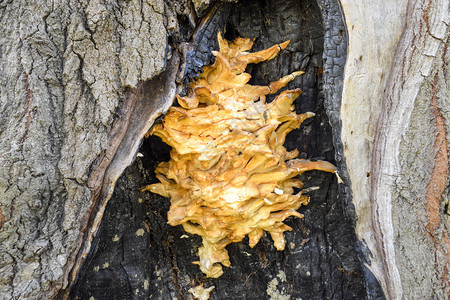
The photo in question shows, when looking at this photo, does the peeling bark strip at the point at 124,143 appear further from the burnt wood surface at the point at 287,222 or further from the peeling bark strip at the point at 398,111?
the peeling bark strip at the point at 398,111

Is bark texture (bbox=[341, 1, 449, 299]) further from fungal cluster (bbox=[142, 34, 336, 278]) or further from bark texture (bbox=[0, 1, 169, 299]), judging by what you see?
bark texture (bbox=[0, 1, 169, 299])

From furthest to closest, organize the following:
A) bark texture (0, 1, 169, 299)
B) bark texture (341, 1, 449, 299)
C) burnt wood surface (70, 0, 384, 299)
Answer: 1. burnt wood surface (70, 0, 384, 299)
2. bark texture (341, 1, 449, 299)
3. bark texture (0, 1, 169, 299)

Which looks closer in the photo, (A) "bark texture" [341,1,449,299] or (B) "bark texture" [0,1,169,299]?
(B) "bark texture" [0,1,169,299]

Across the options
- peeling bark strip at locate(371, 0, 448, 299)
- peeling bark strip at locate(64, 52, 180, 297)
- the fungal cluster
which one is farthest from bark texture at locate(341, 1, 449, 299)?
peeling bark strip at locate(64, 52, 180, 297)

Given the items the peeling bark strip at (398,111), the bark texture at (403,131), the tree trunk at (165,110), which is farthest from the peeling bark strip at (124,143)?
the peeling bark strip at (398,111)

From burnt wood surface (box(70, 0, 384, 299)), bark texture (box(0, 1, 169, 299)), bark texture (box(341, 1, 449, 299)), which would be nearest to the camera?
bark texture (box(0, 1, 169, 299))

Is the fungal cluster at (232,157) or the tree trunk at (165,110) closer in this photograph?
the tree trunk at (165,110)
